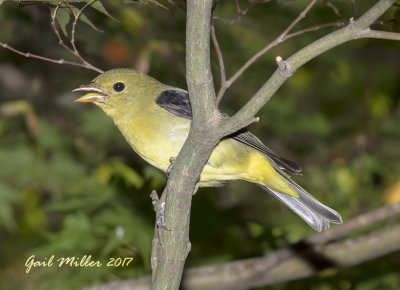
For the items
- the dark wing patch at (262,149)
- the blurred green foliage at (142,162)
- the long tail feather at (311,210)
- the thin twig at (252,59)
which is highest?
the thin twig at (252,59)

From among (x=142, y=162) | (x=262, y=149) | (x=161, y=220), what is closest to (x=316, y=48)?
(x=161, y=220)

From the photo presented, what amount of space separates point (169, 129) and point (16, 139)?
10.5 ft

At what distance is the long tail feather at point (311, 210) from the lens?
13.9ft

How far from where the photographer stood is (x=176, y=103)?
4148 mm

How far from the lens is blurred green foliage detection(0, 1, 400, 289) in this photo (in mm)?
5160

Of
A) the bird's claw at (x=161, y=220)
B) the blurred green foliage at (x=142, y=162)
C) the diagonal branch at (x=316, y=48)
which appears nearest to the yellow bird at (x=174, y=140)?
the bird's claw at (x=161, y=220)

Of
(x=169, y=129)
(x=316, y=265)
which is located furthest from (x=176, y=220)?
(x=316, y=265)

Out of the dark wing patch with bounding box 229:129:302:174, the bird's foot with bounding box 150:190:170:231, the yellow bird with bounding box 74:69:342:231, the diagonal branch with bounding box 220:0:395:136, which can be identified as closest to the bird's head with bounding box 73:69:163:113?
the yellow bird with bounding box 74:69:342:231

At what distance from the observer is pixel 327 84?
848 cm

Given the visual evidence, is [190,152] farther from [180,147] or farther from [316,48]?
[180,147]

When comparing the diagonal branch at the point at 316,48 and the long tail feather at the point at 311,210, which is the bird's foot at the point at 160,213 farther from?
the long tail feather at the point at 311,210

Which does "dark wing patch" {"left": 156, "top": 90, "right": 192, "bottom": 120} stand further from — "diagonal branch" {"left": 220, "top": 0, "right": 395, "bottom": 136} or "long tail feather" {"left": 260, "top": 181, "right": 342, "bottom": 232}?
"diagonal branch" {"left": 220, "top": 0, "right": 395, "bottom": 136}

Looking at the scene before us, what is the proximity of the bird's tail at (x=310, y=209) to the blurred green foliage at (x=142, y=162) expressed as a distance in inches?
35.4

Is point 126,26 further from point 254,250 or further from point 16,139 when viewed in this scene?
point 254,250
